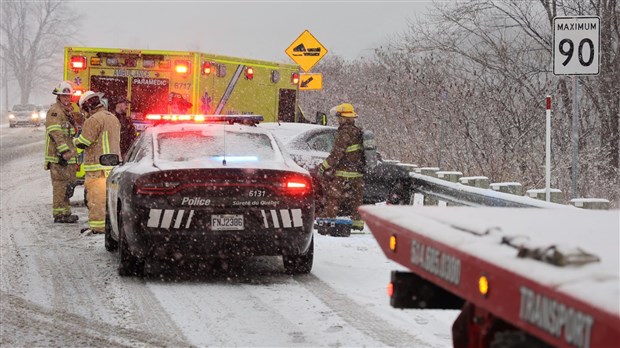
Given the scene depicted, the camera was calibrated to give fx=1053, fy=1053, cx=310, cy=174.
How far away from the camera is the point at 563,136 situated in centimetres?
1750

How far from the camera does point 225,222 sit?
8.39 m

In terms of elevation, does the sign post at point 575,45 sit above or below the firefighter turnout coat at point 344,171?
above

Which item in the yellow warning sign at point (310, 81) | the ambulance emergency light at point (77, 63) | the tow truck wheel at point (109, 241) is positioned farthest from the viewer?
the yellow warning sign at point (310, 81)

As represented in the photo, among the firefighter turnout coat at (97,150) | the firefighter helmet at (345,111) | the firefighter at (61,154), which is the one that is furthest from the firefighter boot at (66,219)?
the firefighter helmet at (345,111)

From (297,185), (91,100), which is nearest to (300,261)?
(297,185)

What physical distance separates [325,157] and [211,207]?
5086 mm

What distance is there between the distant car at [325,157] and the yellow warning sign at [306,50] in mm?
7166

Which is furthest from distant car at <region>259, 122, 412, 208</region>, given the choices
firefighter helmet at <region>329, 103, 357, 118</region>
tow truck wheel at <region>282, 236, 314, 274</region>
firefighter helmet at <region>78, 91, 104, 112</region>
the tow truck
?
the tow truck

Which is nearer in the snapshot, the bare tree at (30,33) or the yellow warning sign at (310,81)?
the yellow warning sign at (310,81)

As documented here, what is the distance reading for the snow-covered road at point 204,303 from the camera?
6559 millimetres

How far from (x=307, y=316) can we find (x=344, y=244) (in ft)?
13.3

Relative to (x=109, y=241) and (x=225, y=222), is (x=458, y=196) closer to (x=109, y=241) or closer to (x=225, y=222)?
(x=109, y=241)

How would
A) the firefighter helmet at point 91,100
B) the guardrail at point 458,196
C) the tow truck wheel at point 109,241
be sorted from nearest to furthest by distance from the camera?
the guardrail at point 458,196
the tow truck wheel at point 109,241
the firefighter helmet at point 91,100

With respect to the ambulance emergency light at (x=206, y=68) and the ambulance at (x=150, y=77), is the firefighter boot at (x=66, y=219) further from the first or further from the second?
the ambulance emergency light at (x=206, y=68)
